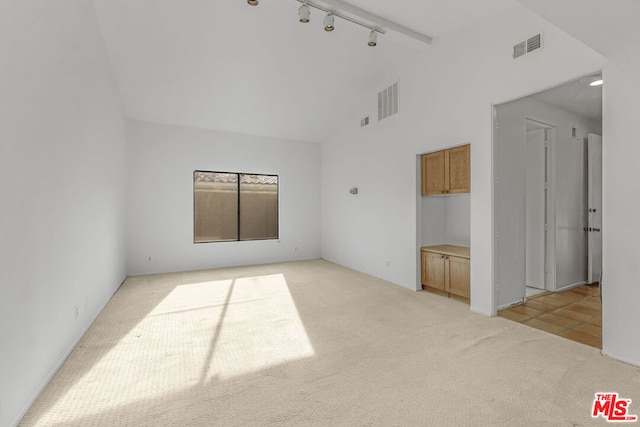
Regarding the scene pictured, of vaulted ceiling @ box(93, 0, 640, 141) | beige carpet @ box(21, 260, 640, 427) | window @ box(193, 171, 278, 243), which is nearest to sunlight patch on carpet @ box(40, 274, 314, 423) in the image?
beige carpet @ box(21, 260, 640, 427)

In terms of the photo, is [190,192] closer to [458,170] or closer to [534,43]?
[458,170]

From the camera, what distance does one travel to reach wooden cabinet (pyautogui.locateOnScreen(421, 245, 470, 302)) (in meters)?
4.09

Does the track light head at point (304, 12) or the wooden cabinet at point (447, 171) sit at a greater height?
the track light head at point (304, 12)

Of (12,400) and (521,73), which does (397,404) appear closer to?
(12,400)

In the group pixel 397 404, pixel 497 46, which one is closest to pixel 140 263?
pixel 397 404

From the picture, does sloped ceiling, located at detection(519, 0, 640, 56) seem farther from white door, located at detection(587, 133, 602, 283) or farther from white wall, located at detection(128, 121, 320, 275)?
white wall, located at detection(128, 121, 320, 275)

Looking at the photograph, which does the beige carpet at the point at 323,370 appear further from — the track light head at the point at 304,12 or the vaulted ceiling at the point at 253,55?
the track light head at the point at 304,12

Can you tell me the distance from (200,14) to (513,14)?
358cm

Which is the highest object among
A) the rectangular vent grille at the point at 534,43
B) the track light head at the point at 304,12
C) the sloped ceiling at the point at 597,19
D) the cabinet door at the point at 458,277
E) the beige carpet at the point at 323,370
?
the track light head at the point at 304,12

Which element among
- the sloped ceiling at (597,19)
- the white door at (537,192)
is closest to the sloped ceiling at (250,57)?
the sloped ceiling at (597,19)

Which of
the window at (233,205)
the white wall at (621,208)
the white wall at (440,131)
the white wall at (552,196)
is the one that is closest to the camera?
the white wall at (621,208)

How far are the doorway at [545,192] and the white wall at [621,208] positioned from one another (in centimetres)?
117

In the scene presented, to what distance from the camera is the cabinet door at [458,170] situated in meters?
3.94

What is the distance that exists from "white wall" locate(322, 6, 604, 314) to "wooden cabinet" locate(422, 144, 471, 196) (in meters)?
0.13
